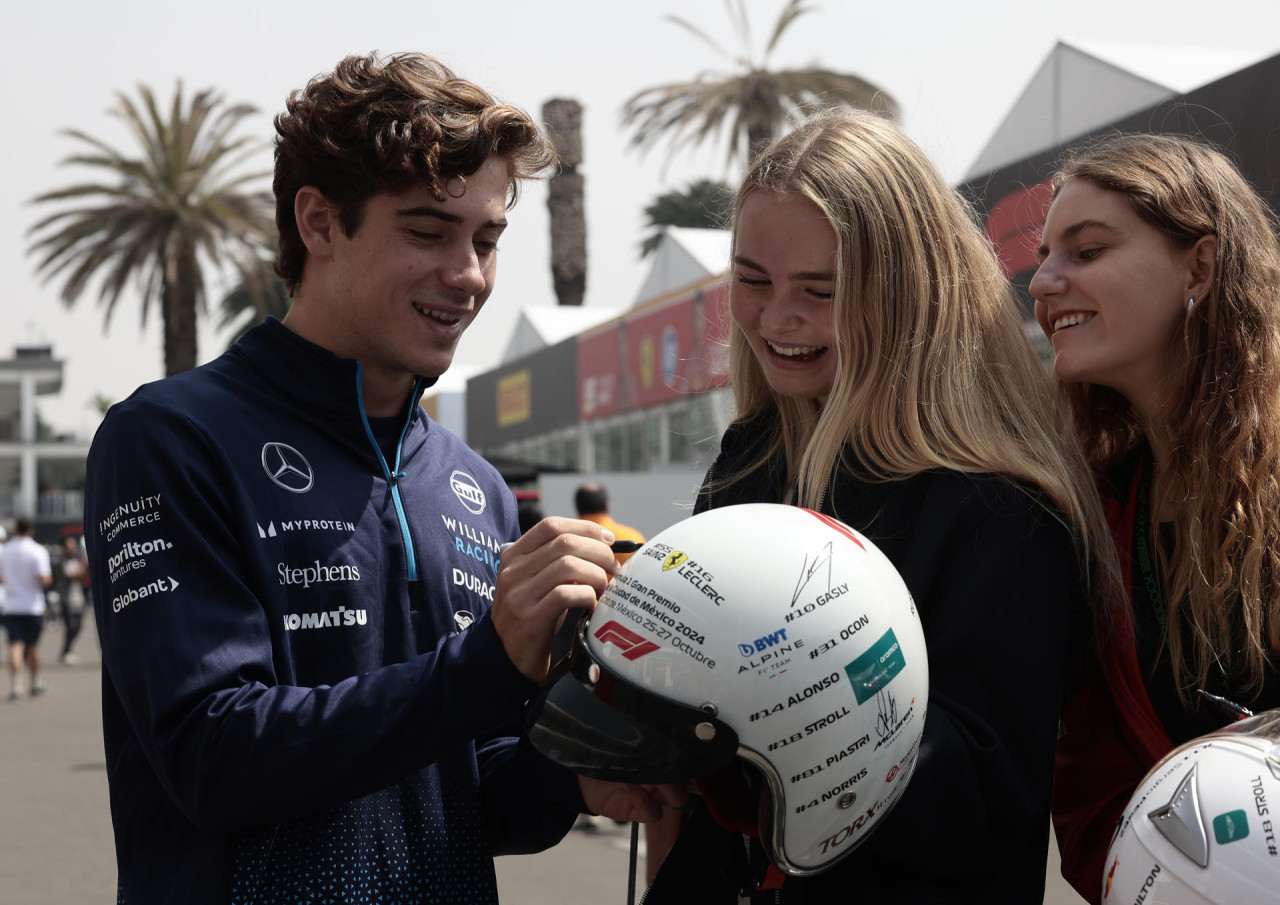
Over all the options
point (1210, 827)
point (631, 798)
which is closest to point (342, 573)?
point (631, 798)

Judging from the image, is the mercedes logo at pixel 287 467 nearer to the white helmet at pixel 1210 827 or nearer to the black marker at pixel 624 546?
the black marker at pixel 624 546

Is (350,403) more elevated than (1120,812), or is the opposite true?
(350,403)

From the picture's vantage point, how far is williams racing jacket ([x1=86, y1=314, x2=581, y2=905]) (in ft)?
6.59

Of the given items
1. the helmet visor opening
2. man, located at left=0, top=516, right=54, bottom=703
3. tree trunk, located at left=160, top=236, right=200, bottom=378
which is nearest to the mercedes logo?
the helmet visor opening

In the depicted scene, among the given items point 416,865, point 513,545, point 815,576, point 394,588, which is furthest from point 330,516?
point 815,576

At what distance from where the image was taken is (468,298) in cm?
251

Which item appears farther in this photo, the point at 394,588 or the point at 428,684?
the point at 394,588

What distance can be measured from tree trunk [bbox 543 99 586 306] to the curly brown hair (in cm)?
2235

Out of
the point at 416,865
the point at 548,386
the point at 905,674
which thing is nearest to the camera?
the point at 905,674

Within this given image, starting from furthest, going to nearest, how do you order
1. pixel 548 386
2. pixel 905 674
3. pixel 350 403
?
pixel 548 386 < pixel 350 403 < pixel 905 674

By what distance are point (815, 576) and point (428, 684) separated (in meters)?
0.60

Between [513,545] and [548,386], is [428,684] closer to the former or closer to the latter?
[513,545]

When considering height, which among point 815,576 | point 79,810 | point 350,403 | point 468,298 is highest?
point 468,298

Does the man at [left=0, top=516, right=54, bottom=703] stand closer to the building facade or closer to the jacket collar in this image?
the jacket collar
